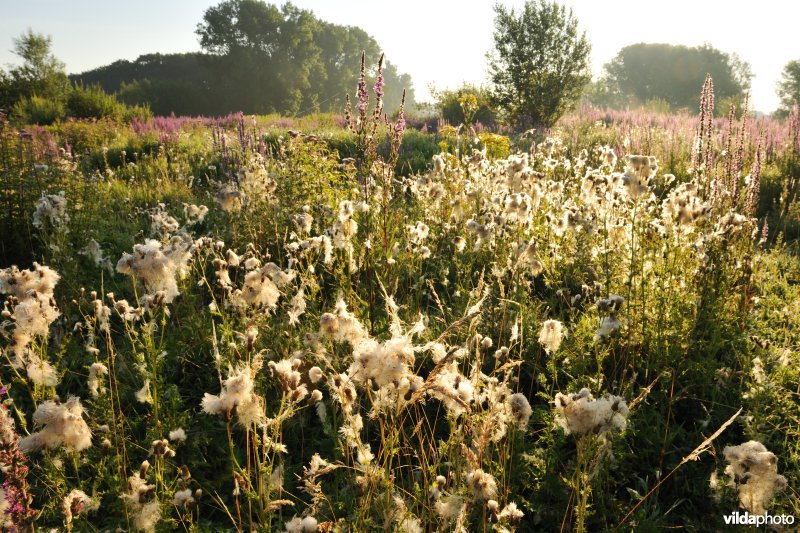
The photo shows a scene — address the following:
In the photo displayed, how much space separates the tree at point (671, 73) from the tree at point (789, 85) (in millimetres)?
15562

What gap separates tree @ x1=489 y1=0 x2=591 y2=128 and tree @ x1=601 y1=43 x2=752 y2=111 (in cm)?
5693

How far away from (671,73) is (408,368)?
94708 millimetres

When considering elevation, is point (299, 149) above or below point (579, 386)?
above

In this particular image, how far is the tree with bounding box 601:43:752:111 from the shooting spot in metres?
70.8

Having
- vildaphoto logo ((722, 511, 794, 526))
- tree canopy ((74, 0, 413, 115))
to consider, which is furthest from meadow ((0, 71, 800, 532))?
tree canopy ((74, 0, 413, 115))

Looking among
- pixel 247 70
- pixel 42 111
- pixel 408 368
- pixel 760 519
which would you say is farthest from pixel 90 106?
pixel 247 70

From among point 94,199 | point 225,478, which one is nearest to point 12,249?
point 94,199

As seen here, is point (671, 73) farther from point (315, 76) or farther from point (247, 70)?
point (247, 70)

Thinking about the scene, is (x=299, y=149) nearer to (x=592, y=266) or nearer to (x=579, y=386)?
(x=592, y=266)

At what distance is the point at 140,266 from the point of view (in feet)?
7.35

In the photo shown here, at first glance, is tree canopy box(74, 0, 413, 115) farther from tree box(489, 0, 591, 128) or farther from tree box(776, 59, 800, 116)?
tree box(776, 59, 800, 116)

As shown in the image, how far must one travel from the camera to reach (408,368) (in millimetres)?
1563

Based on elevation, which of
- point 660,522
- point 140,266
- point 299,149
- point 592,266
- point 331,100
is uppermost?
point 331,100

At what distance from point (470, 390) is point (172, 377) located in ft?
7.96
